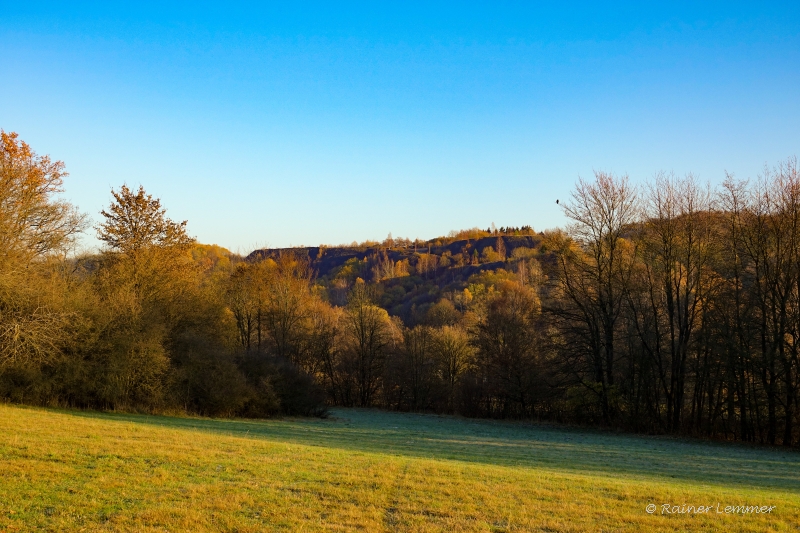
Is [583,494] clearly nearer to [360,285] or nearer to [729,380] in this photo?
[729,380]

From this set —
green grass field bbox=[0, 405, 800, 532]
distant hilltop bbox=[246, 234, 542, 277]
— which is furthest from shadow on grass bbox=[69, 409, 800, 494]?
distant hilltop bbox=[246, 234, 542, 277]

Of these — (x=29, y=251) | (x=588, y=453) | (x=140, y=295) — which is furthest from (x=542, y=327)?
(x=29, y=251)

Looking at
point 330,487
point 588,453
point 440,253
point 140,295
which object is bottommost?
point 588,453

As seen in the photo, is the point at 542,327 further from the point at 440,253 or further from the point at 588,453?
the point at 440,253

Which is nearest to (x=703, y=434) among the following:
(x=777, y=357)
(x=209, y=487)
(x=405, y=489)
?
(x=777, y=357)

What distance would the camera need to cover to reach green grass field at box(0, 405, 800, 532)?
8.00 metres

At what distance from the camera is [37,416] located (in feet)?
60.8

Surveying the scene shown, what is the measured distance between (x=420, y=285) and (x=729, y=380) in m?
105

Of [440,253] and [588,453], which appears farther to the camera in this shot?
[440,253]

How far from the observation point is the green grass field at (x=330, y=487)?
800 centimetres

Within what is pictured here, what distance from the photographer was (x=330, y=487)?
10102mm

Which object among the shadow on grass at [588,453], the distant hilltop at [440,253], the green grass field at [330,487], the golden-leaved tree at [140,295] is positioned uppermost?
the distant hilltop at [440,253]

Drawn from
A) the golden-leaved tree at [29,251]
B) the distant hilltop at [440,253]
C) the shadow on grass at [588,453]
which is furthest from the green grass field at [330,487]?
the distant hilltop at [440,253]

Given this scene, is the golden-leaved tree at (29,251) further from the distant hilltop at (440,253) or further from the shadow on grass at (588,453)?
the distant hilltop at (440,253)
